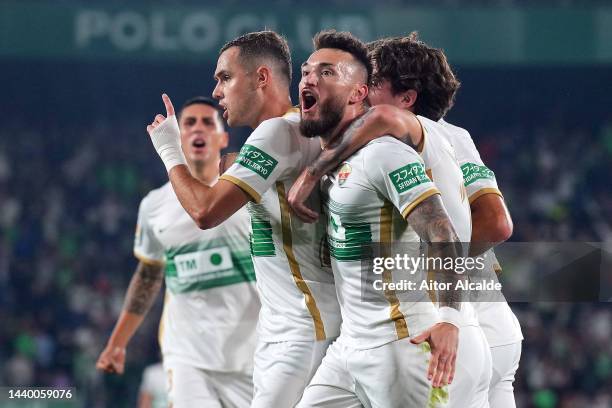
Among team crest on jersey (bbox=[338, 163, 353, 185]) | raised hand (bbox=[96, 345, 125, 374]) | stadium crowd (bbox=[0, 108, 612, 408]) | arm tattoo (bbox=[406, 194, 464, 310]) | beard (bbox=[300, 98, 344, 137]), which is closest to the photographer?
arm tattoo (bbox=[406, 194, 464, 310])

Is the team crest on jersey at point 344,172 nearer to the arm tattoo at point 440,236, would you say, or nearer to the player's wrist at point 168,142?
the arm tattoo at point 440,236

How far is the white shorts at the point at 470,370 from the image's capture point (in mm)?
3615

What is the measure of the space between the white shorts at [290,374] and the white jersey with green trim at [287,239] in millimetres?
39

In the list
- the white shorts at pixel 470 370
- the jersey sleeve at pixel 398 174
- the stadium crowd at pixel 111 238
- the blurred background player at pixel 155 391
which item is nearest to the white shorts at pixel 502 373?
the white shorts at pixel 470 370

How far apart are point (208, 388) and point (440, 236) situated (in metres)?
2.58

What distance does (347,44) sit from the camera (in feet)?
13.5

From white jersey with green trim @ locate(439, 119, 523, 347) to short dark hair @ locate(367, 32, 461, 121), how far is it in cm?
15

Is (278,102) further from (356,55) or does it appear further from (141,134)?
(141,134)

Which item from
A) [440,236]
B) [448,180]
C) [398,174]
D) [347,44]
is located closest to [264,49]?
[347,44]

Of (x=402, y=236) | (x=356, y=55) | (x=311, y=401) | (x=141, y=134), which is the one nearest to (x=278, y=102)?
(x=356, y=55)

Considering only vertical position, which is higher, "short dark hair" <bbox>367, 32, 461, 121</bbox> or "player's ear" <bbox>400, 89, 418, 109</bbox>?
"short dark hair" <bbox>367, 32, 461, 121</bbox>

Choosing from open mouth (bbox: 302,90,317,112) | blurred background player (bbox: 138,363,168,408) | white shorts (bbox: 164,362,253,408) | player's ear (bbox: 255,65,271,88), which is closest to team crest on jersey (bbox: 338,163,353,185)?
open mouth (bbox: 302,90,317,112)

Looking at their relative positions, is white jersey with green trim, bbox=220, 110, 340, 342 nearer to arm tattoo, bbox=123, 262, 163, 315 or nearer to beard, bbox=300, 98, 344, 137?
beard, bbox=300, 98, 344, 137

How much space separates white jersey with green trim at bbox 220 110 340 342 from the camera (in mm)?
4070
